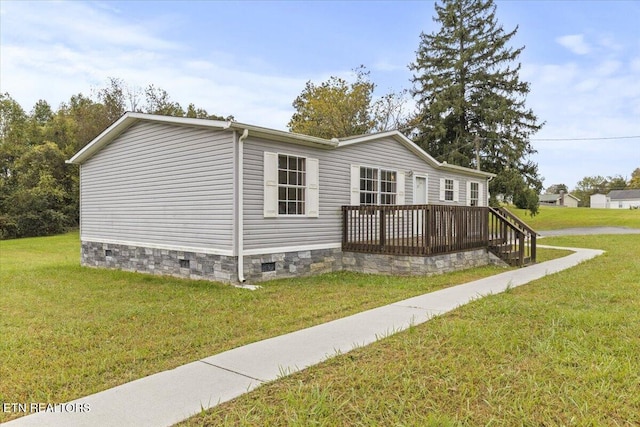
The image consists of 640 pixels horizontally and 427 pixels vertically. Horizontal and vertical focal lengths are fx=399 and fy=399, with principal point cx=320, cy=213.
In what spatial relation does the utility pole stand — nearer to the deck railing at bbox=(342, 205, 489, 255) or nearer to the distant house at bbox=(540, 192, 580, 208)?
the deck railing at bbox=(342, 205, 489, 255)

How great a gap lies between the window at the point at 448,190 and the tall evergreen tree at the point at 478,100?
1160 centimetres

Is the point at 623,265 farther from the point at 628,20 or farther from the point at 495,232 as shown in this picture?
the point at 628,20

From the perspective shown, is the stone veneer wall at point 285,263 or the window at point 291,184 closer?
the stone veneer wall at point 285,263

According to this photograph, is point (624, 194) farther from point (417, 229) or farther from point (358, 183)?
point (417, 229)

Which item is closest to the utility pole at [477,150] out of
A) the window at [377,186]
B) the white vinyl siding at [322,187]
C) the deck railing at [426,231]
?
the white vinyl siding at [322,187]

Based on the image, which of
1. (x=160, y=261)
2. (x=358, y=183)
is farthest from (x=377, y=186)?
(x=160, y=261)

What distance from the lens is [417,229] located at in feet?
26.7

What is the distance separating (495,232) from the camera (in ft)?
34.3

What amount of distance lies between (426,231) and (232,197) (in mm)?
3935

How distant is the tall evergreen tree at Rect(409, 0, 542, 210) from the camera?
24328 mm

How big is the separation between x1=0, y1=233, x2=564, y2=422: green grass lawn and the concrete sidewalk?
0.71 ft

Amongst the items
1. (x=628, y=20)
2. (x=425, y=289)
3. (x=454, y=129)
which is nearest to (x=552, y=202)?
(x=454, y=129)

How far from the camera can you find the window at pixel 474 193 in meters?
14.8

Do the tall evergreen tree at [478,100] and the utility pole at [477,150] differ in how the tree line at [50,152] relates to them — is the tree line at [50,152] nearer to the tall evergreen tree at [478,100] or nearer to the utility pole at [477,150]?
the tall evergreen tree at [478,100]
